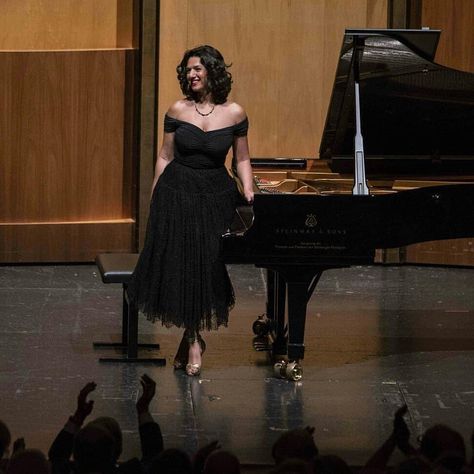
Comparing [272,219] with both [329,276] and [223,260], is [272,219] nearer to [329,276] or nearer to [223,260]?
[223,260]

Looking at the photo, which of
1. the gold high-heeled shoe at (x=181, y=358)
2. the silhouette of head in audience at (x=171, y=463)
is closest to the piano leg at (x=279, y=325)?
the gold high-heeled shoe at (x=181, y=358)

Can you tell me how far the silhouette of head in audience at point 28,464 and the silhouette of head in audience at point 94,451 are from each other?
125mm

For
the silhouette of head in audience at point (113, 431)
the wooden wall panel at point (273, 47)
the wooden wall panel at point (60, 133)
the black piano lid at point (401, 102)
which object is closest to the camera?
the silhouette of head in audience at point (113, 431)

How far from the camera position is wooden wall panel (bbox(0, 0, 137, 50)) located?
9836 millimetres

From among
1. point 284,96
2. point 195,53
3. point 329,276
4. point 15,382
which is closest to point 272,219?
point 195,53

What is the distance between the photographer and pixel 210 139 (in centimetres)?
645

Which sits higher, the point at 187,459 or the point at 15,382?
the point at 187,459

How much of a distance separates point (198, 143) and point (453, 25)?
4136 millimetres

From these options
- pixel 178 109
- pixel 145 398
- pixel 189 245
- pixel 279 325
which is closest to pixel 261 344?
pixel 279 325

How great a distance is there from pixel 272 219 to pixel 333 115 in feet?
3.18

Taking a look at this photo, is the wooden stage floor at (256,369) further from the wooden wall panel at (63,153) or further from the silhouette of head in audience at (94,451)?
the silhouette of head in audience at (94,451)

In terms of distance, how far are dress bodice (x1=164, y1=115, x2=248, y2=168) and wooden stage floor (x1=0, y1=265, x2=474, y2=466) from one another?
108cm

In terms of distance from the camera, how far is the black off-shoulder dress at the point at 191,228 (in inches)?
255

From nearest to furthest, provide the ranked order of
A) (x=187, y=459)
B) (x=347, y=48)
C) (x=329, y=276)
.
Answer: (x=187, y=459)
(x=347, y=48)
(x=329, y=276)
